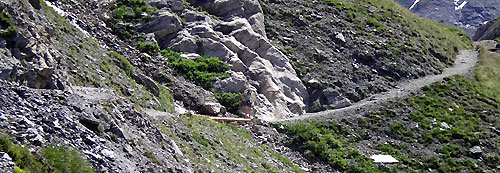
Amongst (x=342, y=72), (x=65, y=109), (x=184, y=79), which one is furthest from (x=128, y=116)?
(x=342, y=72)

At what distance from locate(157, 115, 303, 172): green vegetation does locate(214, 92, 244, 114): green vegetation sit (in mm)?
2734

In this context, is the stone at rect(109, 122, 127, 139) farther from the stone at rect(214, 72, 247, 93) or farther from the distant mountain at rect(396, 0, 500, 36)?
the distant mountain at rect(396, 0, 500, 36)

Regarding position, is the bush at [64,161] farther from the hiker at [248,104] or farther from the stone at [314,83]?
the stone at [314,83]

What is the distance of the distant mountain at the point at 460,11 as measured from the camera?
6535 inches

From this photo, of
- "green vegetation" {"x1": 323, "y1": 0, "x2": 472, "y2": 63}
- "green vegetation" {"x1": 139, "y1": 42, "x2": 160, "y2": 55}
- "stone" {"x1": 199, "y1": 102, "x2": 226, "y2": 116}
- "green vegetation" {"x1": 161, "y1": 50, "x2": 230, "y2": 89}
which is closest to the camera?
"stone" {"x1": 199, "y1": 102, "x2": 226, "y2": 116}

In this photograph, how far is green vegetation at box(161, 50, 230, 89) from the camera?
1119 inches

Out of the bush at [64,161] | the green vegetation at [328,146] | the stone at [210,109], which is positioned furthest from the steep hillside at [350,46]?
the bush at [64,161]

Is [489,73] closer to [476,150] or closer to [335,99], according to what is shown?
[476,150]

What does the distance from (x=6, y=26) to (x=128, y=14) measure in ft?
63.7

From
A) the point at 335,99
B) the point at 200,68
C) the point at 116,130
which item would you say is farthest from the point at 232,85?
the point at 116,130

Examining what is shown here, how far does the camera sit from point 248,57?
32719mm

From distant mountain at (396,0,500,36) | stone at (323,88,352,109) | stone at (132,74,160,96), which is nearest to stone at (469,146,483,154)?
stone at (323,88,352,109)

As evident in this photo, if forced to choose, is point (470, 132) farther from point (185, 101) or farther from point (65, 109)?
point (65, 109)

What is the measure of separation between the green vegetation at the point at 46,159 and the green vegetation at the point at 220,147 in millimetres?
5713
